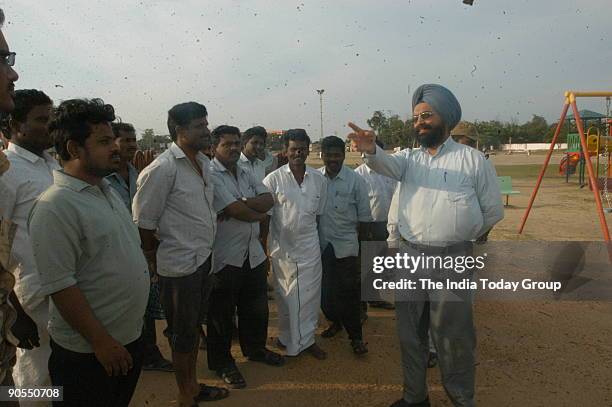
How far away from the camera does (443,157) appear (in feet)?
9.68

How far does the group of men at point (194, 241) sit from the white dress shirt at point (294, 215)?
0.01m

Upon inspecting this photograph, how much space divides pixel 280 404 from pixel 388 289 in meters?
2.57

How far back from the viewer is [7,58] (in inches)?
68.0

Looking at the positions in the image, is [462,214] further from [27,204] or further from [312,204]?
[27,204]

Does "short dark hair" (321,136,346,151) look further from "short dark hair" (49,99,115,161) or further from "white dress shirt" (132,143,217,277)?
"short dark hair" (49,99,115,161)

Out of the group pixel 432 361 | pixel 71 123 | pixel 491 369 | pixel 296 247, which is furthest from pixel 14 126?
pixel 491 369

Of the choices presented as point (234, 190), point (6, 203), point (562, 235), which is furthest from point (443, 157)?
point (562, 235)

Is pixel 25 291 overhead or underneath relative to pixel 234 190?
underneath

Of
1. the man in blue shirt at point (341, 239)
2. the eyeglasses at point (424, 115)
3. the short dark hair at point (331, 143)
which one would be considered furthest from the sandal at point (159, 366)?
the eyeglasses at point (424, 115)

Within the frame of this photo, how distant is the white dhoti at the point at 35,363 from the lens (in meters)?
2.34

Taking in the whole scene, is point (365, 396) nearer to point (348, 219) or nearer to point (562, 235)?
point (348, 219)

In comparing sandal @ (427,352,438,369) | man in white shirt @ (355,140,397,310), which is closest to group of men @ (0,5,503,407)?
man in white shirt @ (355,140,397,310)

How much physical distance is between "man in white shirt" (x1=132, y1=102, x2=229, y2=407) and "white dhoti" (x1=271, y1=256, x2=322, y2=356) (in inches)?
38.3

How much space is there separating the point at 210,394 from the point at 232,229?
4.00ft
